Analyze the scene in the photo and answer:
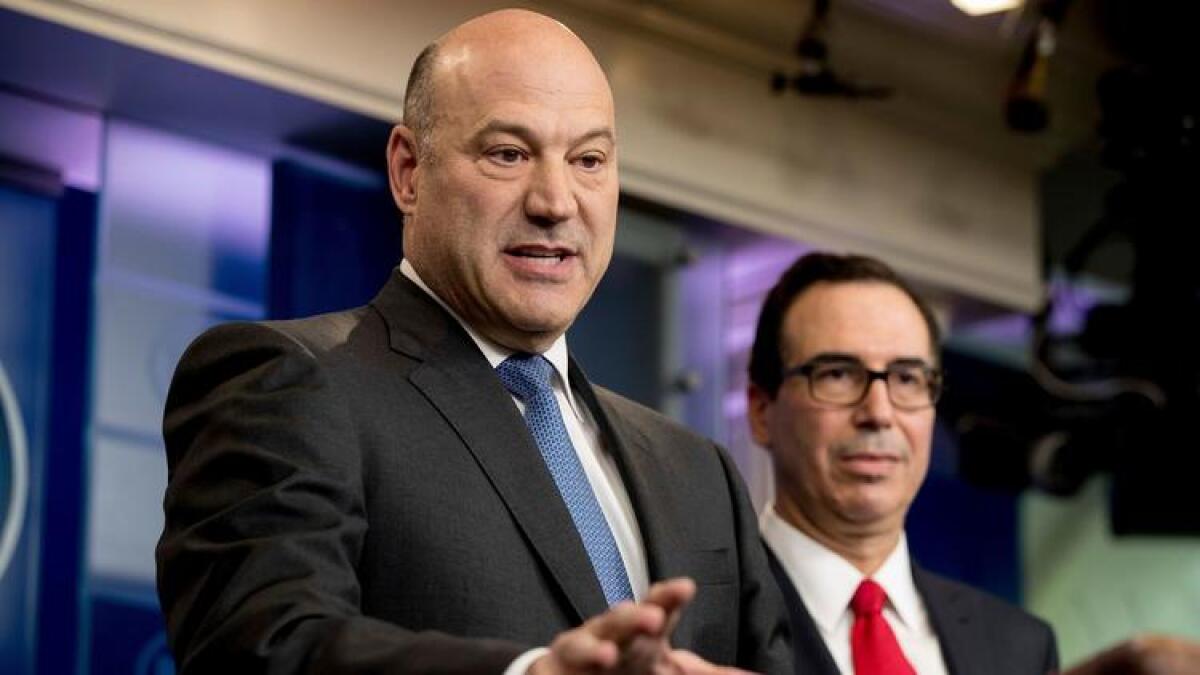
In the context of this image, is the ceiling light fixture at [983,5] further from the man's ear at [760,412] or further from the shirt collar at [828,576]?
the shirt collar at [828,576]

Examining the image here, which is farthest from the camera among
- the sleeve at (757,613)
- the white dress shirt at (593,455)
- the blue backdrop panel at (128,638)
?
the blue backdrop panel at (128,638)

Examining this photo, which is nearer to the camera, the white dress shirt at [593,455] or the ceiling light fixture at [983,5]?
the white dress shirt at [593,455]

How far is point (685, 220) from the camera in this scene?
16.1 feet

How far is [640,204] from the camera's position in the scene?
15.7ft

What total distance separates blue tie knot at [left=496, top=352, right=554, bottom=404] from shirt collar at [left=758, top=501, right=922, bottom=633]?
2.91 ft

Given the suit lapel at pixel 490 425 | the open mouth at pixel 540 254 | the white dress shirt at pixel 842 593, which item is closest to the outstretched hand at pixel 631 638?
the suit lapel at pixel 490 425

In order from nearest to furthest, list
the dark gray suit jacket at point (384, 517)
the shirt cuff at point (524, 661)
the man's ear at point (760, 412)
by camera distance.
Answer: the shirt cuff at point (524, 661)
the dark gray suit jacket at point (384, 517)
the man's ear at point (760, 412)

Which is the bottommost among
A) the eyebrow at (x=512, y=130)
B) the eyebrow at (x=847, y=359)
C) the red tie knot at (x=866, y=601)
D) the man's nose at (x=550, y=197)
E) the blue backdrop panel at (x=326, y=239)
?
the red tie knot at (x=866, y=601)

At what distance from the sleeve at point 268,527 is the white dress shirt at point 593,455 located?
0.78 feet

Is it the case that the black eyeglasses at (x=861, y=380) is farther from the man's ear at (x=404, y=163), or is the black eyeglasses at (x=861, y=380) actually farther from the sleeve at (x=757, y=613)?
the man's ear at (x=404, y=163)

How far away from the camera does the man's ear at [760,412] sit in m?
3.13

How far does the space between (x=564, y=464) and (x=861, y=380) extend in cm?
103

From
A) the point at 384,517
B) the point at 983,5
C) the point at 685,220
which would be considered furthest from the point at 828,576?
the point at 685,220

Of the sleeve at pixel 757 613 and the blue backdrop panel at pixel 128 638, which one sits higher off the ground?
the blue backdrop panel at pixel 128 638
